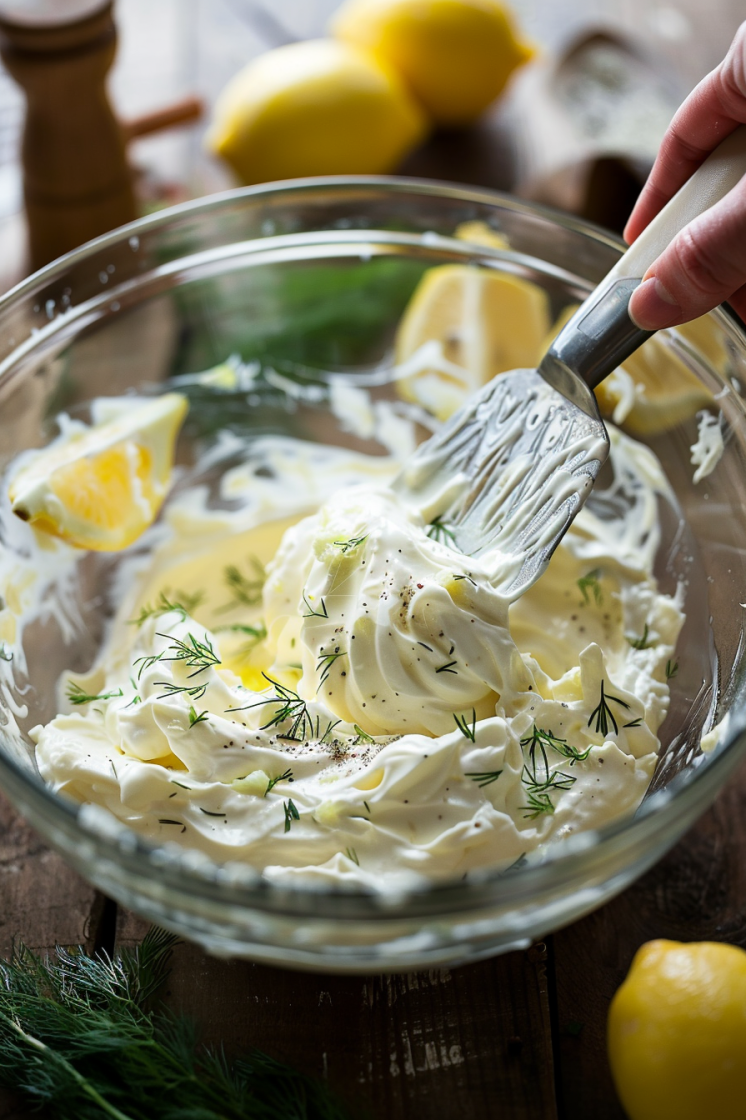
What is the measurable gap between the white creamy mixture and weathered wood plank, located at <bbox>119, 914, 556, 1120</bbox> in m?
0.22

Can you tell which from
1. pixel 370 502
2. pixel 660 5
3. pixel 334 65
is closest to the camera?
pixel 370 502

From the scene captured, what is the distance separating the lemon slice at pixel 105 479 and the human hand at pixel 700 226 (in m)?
0.95

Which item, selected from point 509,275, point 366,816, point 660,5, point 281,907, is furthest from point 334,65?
point 281,907

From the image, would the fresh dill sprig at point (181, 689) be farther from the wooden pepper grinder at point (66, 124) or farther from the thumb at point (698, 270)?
the wooden pepper grinder at point (66, 124)

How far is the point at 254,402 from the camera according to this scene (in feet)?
7.41

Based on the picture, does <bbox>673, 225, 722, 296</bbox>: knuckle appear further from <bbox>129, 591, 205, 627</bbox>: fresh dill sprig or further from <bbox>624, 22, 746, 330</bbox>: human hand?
<bbox>129, 591, 205, 627</bbox>: fresh dill sprig

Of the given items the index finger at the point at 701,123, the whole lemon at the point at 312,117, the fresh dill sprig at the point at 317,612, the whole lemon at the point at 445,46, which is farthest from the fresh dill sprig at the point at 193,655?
the whole lemon at the point at 445,46

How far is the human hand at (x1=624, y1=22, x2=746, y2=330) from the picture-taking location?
1.38 meters

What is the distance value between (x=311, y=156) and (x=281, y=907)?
80.7 inches

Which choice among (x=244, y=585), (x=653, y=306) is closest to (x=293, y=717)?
(x=244, y=585)

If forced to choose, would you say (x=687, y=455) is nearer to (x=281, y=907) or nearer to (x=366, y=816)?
(x=366, y=816)

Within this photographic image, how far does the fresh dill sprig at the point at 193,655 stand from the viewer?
164 centimetres

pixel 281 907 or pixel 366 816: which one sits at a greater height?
pixel 281 907

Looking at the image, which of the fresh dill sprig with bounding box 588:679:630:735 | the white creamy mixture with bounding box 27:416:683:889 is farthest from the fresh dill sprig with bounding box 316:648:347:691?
the fresh dill sprig with bounding box 588:679:630:735
